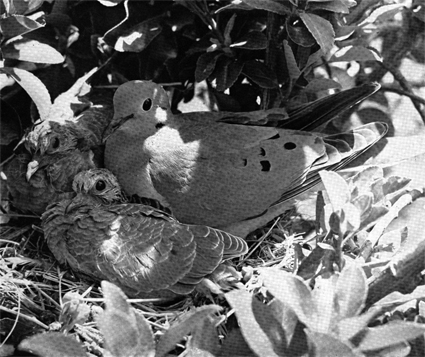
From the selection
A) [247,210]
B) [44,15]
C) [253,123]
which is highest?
[44,15]

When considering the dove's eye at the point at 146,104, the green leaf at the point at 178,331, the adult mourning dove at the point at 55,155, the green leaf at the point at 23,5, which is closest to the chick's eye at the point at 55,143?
the adult mourning dove at the point at 55,155

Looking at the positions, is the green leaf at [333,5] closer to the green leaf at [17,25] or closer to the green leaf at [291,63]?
the green leaf at [291,63]

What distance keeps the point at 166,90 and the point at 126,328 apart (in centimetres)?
106

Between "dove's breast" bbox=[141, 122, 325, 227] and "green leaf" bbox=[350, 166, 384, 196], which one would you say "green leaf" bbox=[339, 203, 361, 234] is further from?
"dove's breast" bbox=[141, 122, 325, 227]

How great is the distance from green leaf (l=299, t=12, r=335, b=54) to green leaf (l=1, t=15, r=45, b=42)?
27.3 inches

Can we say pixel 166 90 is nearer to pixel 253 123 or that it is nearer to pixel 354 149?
pixel 253 123

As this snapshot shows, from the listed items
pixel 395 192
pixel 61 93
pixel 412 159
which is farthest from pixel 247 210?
pixel 61 93

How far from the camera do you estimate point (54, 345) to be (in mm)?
1364

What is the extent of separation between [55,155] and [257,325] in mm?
900

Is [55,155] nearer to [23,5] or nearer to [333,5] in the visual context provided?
[23,5]

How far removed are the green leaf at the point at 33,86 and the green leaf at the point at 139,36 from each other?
23 centimetres

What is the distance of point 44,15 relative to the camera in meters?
2.17

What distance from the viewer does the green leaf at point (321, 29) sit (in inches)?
73.7

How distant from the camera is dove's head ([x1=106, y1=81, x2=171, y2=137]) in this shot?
2.03m
